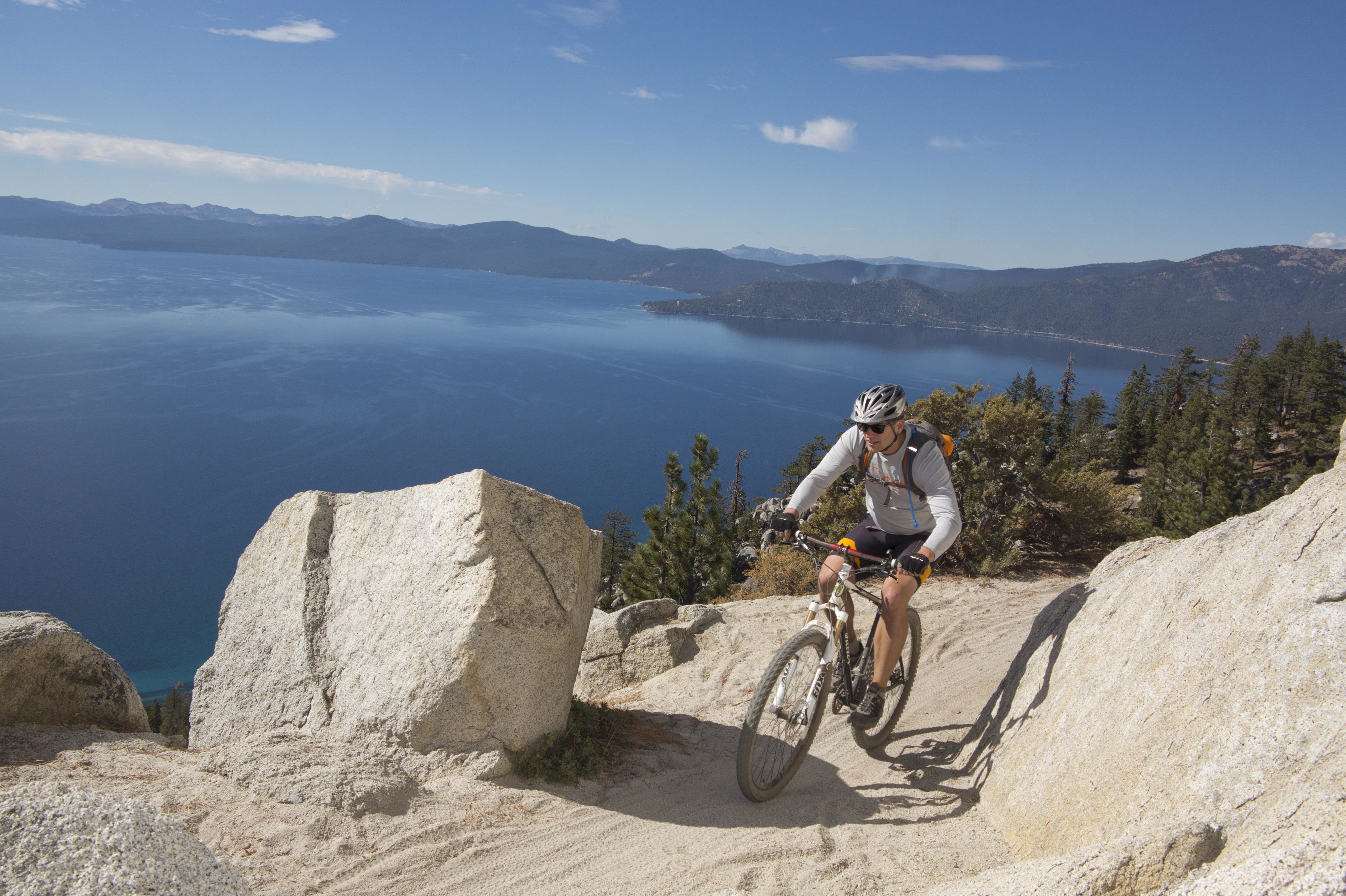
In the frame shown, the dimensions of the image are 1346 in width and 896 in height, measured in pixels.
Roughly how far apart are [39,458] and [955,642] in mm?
100222

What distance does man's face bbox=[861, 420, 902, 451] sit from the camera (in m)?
4.83

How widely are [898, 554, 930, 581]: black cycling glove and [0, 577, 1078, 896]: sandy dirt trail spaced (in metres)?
1.59

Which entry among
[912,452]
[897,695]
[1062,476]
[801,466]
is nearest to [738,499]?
[801,466]

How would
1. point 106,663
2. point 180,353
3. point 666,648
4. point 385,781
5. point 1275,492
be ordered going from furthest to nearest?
point 180,353 → point 1275,492 → point 666,648 → point 106,663 → point 385,781

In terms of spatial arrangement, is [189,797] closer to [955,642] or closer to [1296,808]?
[1296,808]

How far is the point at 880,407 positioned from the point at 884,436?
9.9 inches

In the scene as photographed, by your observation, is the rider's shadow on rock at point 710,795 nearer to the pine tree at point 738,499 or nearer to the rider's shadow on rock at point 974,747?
the rider's shadow on rock at point 974,747

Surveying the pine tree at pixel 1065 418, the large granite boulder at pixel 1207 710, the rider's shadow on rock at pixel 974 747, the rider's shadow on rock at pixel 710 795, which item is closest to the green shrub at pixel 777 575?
the rider's shadow on rock at pixel 974 747

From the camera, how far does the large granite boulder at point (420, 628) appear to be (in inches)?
196

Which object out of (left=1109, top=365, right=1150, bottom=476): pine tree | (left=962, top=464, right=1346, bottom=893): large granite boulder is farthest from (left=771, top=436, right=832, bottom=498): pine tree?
(left=962, top=464, right=1346, bottom=893): large granite boulder

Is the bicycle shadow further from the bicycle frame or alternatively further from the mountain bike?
the bicycle frame

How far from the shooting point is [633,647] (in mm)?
8234

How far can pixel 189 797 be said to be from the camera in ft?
13.2

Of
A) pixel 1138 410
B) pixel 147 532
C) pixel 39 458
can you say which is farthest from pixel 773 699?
pixel 39 458
